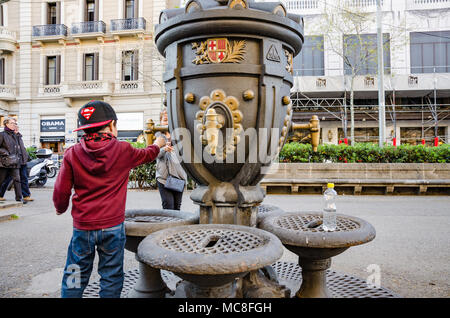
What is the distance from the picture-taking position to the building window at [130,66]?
20328 mm

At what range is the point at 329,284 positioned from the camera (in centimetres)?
269

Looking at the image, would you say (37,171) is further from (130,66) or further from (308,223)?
(130,66)

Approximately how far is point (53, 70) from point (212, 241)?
78.1 ft

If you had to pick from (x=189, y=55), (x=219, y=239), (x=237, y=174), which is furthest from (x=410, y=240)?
(x=189, y=55)

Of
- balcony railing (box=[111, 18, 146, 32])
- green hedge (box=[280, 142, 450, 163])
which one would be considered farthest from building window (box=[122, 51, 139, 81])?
green hedge (box=[280, 142, 450, 163])

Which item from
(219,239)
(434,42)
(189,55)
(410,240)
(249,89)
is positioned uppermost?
(434,42)

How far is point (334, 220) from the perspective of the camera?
234 cm

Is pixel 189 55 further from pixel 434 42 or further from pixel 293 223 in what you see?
pixel 434 42

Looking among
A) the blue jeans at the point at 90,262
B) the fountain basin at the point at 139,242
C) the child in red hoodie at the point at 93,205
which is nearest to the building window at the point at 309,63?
the fountain basin at the point at 139,242

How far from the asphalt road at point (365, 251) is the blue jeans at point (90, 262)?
3.01 ft

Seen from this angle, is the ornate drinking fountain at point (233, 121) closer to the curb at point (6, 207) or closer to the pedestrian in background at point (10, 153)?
the curb at point (6, 207)

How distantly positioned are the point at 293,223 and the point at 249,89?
3.43 feet

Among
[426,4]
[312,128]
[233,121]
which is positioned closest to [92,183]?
[233,121]
